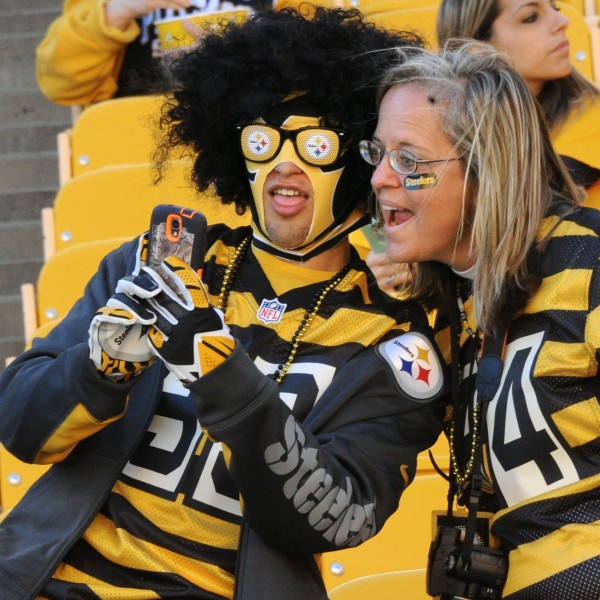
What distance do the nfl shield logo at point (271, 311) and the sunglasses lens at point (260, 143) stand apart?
0.26m

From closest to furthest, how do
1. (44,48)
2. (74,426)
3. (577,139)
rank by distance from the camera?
1. (74,426)
2. (577,139)
3. (44,48)

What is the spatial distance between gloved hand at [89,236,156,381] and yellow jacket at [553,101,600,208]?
4.39ft

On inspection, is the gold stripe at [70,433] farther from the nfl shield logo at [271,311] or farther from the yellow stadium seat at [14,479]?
the yellow stadium seat at [14,479]

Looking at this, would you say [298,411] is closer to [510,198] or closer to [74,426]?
[74,426]

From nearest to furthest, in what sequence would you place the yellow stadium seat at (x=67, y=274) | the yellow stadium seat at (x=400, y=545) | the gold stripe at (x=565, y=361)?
the gold stripe at (x=565, y=361) < the yellow stadium seat at (x=400, y=545) < the yellow stadium seat at (x=67, y=274)

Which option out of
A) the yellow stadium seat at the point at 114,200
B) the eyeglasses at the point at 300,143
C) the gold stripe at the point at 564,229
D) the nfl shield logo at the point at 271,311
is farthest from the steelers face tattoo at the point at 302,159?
the yellow stadium seat at the point at 114,200

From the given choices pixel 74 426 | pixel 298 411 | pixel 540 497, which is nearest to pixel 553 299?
pixel 540 497

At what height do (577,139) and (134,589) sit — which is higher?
(577,139)

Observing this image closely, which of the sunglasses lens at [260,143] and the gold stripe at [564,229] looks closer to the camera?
the gold stripe at [564,229]

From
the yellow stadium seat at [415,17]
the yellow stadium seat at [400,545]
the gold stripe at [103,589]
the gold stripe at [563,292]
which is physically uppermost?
the yellow stadium seat at [415,17]

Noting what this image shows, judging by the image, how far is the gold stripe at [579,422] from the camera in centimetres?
176

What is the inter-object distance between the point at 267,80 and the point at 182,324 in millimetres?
681

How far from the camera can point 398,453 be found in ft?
6.22

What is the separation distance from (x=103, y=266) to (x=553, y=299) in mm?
781
